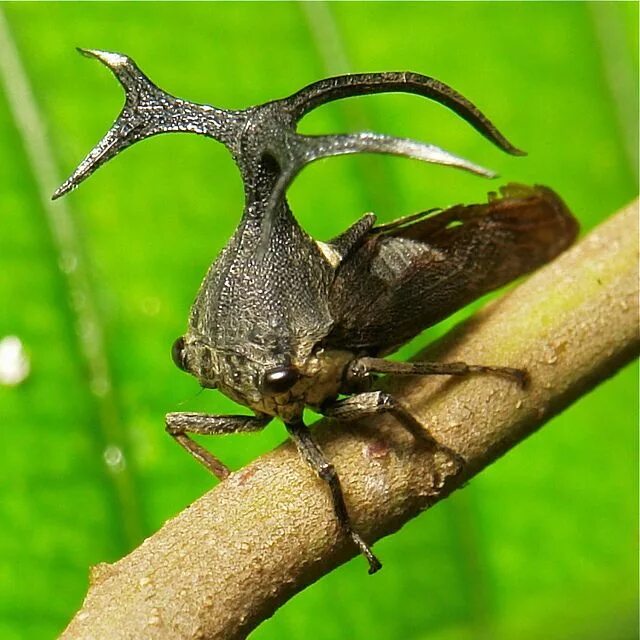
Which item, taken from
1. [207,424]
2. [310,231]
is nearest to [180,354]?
[207,424]

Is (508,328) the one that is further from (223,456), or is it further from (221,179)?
(221,179)

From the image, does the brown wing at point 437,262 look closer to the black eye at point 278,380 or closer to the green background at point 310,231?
the black eye at point 278,380

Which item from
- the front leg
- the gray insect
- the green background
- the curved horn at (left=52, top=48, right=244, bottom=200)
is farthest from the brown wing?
the green background

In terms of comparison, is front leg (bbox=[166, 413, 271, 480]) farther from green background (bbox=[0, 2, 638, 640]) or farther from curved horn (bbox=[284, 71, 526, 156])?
curved horn (bbox=[284, 71, 526, 156])

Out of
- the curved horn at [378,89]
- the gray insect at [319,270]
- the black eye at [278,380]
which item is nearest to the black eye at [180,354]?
the gray insect at [319,270]

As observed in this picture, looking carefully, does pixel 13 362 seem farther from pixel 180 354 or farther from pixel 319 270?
pixel 319 270

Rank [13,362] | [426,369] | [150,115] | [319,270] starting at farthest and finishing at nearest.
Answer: [13,362]
[319,270]
[426,369]
[150,115]
